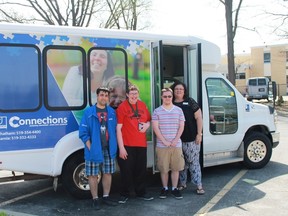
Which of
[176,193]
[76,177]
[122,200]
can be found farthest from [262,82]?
[76,177]

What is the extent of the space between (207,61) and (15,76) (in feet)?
11.1

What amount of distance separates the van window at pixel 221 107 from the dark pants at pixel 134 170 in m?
1.84

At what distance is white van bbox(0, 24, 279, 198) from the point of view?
5199mm

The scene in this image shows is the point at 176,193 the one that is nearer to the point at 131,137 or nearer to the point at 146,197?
the point at 146,197

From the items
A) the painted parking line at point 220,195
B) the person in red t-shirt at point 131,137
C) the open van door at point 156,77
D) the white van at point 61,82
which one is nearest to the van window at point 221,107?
the white van at point 61,82

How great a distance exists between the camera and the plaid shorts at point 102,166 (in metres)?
5.22

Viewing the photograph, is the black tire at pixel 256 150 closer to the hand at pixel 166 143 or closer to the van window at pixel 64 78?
the hand at pixel 166 143

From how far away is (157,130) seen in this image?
5.55 metres

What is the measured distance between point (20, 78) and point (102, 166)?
1.71m

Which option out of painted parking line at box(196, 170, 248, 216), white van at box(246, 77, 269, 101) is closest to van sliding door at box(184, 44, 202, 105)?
painted parking line at box(196, 170, 248, 216)

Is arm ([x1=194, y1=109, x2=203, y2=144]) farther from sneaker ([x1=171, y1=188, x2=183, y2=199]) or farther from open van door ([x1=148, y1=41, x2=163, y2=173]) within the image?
sneaker ([x1=171, y1=188, x2=183, y2=199])

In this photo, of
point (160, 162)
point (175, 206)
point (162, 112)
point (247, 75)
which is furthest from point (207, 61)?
point (247, 75)

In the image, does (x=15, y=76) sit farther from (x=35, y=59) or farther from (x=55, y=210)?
(x=55, y=210)

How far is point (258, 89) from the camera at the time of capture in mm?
31844
